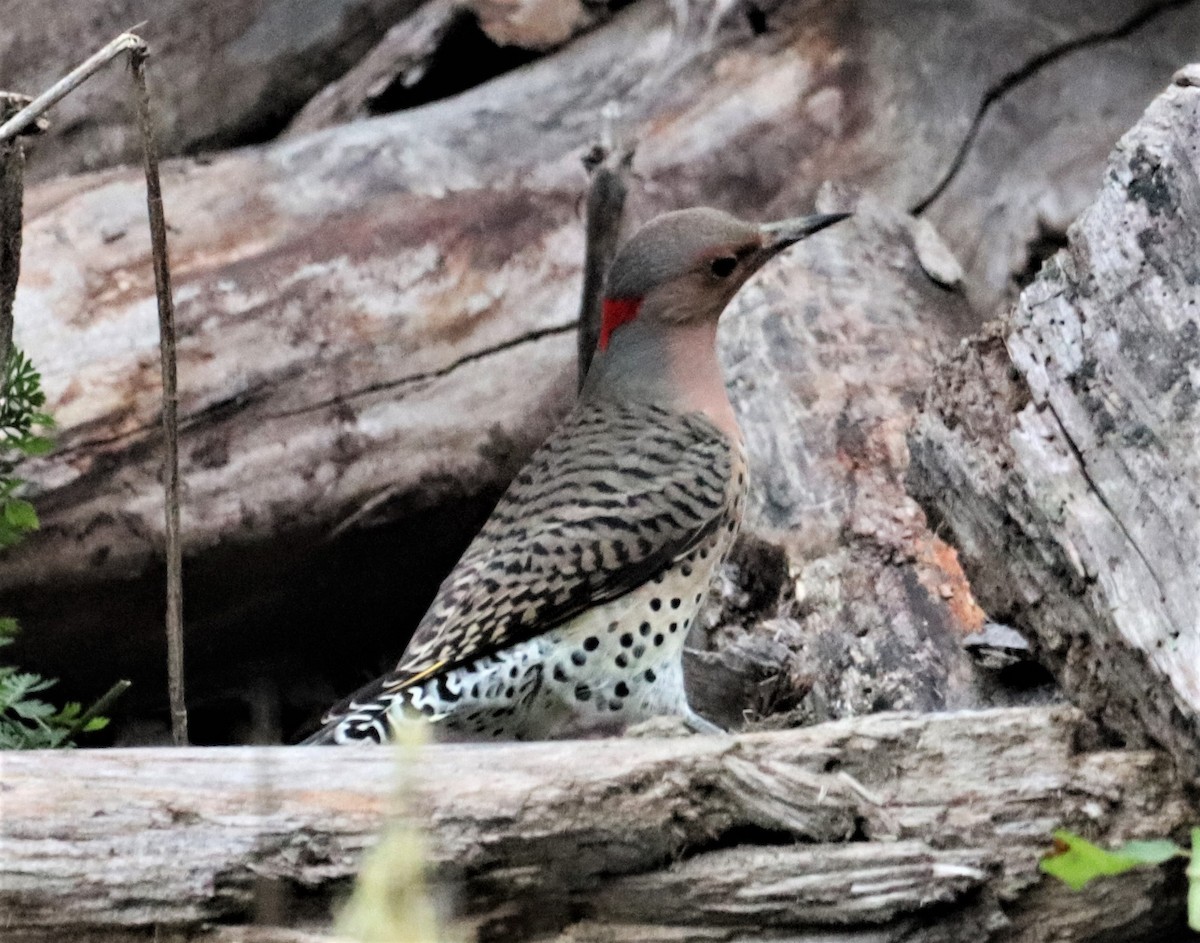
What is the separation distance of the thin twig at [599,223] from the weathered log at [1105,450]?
151 cm

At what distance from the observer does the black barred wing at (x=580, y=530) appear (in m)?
3.52

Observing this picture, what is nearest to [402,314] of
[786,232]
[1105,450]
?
[786,232]

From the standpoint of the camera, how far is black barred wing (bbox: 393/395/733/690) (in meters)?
3.52

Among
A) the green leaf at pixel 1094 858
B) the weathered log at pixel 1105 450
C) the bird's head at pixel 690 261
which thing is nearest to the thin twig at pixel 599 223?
the bird's head at pixel 690 261

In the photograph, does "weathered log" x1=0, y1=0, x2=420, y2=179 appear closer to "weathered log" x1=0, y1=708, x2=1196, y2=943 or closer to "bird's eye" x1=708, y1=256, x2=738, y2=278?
"bird's eye" x1=708, y1=256, x2=738, y2=278

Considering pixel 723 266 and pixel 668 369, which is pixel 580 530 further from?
pixel 723 266

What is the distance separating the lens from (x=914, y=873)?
2.47m

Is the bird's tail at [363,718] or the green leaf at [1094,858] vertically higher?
the bird's tail at [363,718]

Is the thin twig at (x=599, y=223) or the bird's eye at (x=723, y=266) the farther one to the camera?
the thin twig at (x=599, y=223)

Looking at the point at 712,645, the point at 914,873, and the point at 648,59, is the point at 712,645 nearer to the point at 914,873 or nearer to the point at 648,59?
the point at 914,873

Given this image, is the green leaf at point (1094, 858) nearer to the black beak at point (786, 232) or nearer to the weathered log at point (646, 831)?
the weathered log at point (646, 831)

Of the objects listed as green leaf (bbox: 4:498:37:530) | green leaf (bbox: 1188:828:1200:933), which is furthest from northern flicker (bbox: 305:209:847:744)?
green leaf (bbox: 1188:828:1200:933)

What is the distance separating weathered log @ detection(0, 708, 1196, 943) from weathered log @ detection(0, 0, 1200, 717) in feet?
5.53

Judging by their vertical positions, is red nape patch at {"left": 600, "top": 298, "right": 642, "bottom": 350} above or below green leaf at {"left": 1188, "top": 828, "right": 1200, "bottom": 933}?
above
